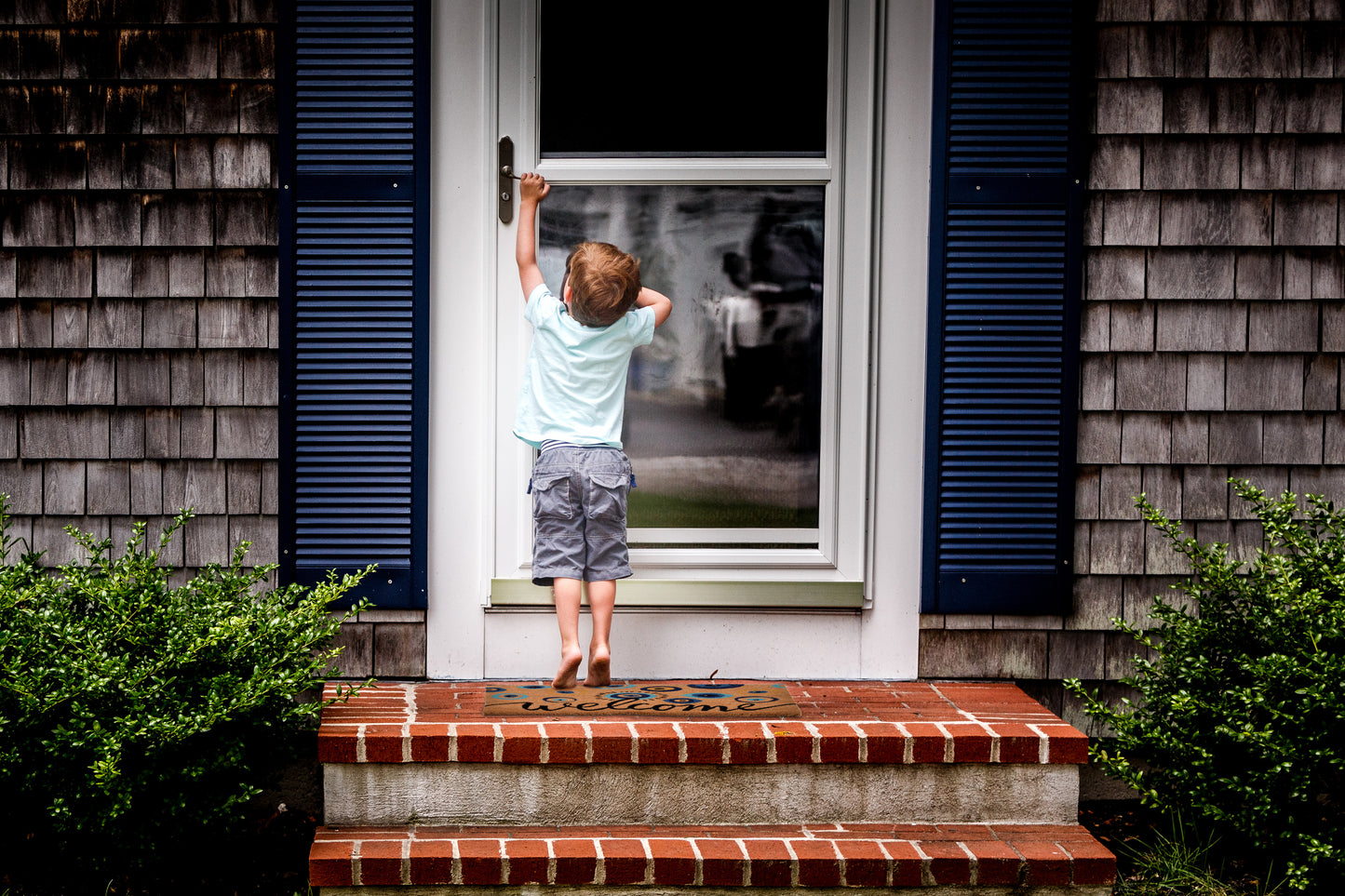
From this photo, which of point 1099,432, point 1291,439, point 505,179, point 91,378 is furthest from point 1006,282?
point 91,378

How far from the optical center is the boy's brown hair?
9.80ft

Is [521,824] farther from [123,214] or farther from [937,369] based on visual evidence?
[123,214]

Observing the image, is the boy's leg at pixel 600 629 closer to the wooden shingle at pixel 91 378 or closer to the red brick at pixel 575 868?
the red brick at pixel 575 868

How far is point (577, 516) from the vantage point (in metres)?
3.07

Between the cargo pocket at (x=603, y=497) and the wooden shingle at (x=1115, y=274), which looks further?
the wooden shingle at (x=1115, y=274)

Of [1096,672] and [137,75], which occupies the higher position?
[137,75]

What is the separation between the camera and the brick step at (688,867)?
99.6 inches

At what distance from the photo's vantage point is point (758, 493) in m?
3.40

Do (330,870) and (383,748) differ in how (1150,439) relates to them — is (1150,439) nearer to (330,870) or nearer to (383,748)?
(383,748)

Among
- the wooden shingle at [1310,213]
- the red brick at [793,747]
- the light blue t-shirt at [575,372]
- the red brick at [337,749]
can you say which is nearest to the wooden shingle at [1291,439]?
the wooden shingle at [1310,213]

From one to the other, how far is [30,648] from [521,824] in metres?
1.26

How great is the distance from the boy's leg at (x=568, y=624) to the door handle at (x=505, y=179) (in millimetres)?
1141

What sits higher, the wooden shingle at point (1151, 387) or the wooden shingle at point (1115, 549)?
the wooden shingle at point (1151, 387)

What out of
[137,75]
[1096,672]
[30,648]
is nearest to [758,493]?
[1096,672]
